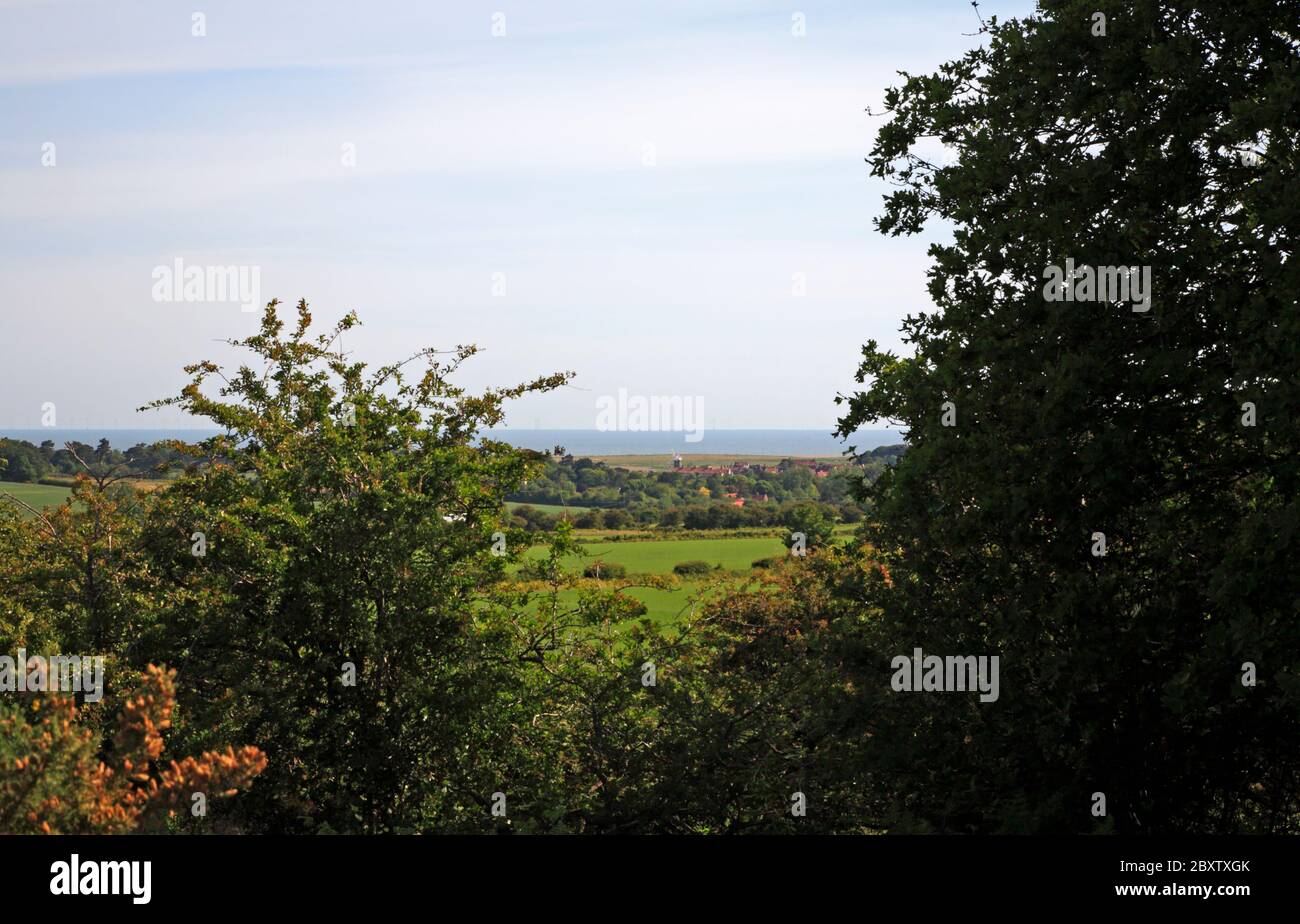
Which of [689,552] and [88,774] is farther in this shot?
[689,552]

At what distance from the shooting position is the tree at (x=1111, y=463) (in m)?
7.89

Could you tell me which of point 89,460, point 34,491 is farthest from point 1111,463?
point 34,491

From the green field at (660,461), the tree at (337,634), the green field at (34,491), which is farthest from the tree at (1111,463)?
the green field at (660,461)

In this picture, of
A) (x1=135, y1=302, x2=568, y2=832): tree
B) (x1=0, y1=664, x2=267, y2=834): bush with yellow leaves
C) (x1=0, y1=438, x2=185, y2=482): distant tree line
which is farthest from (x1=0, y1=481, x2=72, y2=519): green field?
(x1=0, y1=664, x2=267, y2=834): bush with yellow leaves

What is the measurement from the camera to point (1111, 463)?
25.9 ft

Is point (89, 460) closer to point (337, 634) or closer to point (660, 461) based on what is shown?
point (337, 634)

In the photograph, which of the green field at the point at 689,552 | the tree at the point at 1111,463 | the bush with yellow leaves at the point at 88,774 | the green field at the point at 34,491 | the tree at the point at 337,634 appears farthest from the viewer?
the green field at the point at 34,491

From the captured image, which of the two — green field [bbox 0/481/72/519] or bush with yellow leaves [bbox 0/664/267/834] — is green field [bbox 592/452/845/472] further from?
bush with yellow leaves [bbox 0/664/267/834]

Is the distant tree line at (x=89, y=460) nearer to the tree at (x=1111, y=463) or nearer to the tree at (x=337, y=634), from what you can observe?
the tree at (x=337, y=634)

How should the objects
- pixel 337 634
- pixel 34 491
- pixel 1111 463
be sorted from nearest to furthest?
pixel 1111 463 → pixel 337 634 → pixel 34 491

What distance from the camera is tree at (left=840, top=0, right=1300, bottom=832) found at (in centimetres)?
789

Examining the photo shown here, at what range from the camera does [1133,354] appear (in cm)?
818
